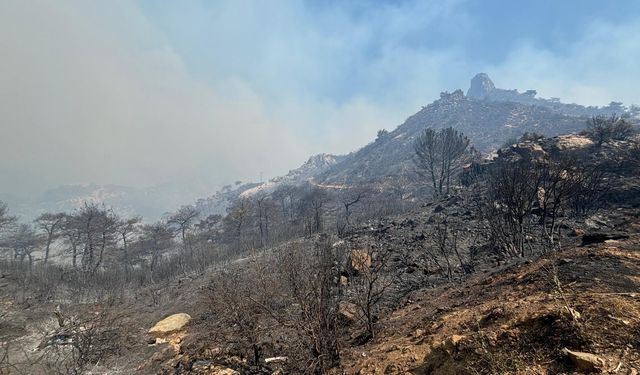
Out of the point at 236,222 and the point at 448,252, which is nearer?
the point at 448,252

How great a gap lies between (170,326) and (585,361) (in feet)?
58.0

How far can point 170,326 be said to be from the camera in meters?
16.8

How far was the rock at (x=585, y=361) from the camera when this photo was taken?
152 inches

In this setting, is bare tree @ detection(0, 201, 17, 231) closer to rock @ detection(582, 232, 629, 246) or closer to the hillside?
rock @ detection(582, 232, 629, 246)

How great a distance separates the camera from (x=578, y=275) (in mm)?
7195

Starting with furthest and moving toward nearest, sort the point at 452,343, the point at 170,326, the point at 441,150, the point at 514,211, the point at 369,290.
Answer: the point at 441,150, the point at 170,326, the point at 514,211, the point at 369,290, the point at 452,343

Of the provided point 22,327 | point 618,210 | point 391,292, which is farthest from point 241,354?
point 618,210

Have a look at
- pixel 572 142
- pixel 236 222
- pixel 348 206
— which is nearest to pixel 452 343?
pixel 572 142

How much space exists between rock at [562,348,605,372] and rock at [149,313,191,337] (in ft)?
56.1

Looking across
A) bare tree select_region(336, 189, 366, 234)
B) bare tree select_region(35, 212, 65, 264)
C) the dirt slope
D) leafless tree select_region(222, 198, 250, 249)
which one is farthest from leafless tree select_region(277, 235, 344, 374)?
bare tree select_region(35, 212, 65, 264)

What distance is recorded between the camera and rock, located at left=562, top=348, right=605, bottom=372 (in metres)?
3.87

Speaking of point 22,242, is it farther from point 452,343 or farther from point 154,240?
point 452,343

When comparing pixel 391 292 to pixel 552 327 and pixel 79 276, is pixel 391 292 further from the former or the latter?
pixel 79 276

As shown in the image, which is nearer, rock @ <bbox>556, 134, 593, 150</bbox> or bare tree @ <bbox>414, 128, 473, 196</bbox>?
rock @ <bbox>556, 134, 593, 150</bbox>
